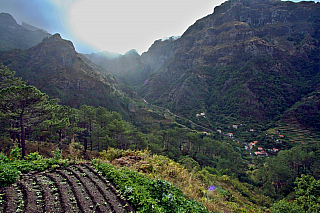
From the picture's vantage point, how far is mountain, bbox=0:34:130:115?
55.7 metres

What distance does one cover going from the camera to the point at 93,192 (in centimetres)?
362

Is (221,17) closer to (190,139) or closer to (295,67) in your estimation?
(295,67)

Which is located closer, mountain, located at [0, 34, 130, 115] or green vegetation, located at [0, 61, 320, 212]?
green vegetation, located at [0, 61, 320, 212]

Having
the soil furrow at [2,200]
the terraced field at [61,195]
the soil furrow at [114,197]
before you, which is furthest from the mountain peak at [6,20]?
the soil furrow at [114,197]

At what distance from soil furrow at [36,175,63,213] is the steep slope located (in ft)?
271

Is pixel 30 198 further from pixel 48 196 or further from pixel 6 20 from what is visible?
pixel 6 20

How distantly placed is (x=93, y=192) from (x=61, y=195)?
0.71 m

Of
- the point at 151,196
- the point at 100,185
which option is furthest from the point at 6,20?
the point at 151,196

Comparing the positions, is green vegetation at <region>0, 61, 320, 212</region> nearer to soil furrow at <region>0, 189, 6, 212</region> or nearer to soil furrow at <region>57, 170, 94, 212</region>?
soil furrow at <region>0, 189, 6, 212</region>

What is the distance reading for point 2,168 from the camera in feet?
11.1

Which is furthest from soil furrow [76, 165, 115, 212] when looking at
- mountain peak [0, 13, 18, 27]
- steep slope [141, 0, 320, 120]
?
mountain peak [0, 13, 18, 27]

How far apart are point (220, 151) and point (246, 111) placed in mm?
51193

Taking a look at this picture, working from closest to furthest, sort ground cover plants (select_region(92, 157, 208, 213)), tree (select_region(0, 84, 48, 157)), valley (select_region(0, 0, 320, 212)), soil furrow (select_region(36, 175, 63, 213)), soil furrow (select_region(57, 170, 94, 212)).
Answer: soil furrow (select_region(36, 175, 63, 213)) → soil furrow (select_region(57, 170, 94, 212)) → ground cover plants (select_region(92, 157, 208, 213)) → valley (select_region(0, 0, 320, 212)) → tree (select_region(0, 84, 48, 157))

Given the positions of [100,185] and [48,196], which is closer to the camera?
[48,196]
